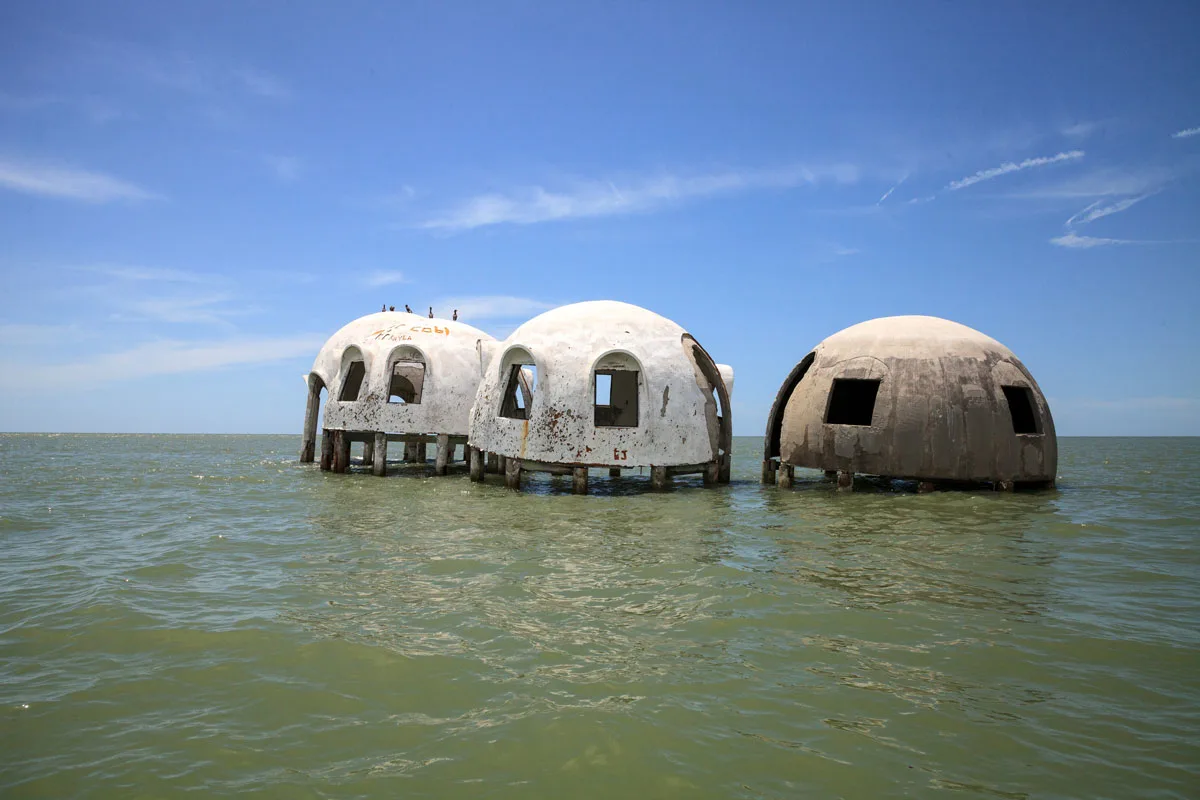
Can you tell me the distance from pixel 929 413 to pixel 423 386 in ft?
41.3

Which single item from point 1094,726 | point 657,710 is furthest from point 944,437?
point 657,710

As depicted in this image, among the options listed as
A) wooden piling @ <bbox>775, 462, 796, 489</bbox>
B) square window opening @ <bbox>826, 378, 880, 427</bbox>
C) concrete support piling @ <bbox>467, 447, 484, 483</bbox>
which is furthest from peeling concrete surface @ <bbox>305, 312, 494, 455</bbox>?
square window opening @ <bbox>826, 378, 880, 427</bbox>

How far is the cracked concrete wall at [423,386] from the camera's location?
19203 mm

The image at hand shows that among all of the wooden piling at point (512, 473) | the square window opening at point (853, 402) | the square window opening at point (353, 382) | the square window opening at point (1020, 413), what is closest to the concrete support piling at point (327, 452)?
the square window opening at point (353, 382)

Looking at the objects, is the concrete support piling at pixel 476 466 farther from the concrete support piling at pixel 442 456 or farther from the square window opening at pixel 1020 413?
the square window opening at pixel 1020 413

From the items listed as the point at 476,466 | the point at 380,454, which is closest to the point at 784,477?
the point at 476,466

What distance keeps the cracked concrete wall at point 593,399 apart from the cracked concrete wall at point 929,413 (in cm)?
272

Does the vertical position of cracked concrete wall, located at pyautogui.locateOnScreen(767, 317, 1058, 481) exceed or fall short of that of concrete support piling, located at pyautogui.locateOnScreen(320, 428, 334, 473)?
it exceeds it

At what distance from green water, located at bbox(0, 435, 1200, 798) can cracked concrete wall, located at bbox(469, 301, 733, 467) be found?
4.47 metres

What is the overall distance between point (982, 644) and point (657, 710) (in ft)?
9.52

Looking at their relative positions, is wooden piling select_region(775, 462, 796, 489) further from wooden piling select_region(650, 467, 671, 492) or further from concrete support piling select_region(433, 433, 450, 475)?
concrete support piling select_region(433, 433, 450, 475)

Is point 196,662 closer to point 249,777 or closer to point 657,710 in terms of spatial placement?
point 249,777

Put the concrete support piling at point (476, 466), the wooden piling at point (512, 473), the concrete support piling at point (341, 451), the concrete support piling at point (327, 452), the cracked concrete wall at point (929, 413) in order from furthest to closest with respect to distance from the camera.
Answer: the concrete support piling at point (327, 452)
the concrete support piling at point (341, 451)
the concrete support piling at point (476, 466)
the wooden piling at point (512, 473)
the cracked concrete wall at point (929, 413)

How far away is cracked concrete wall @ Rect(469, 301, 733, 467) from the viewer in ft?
49.0
